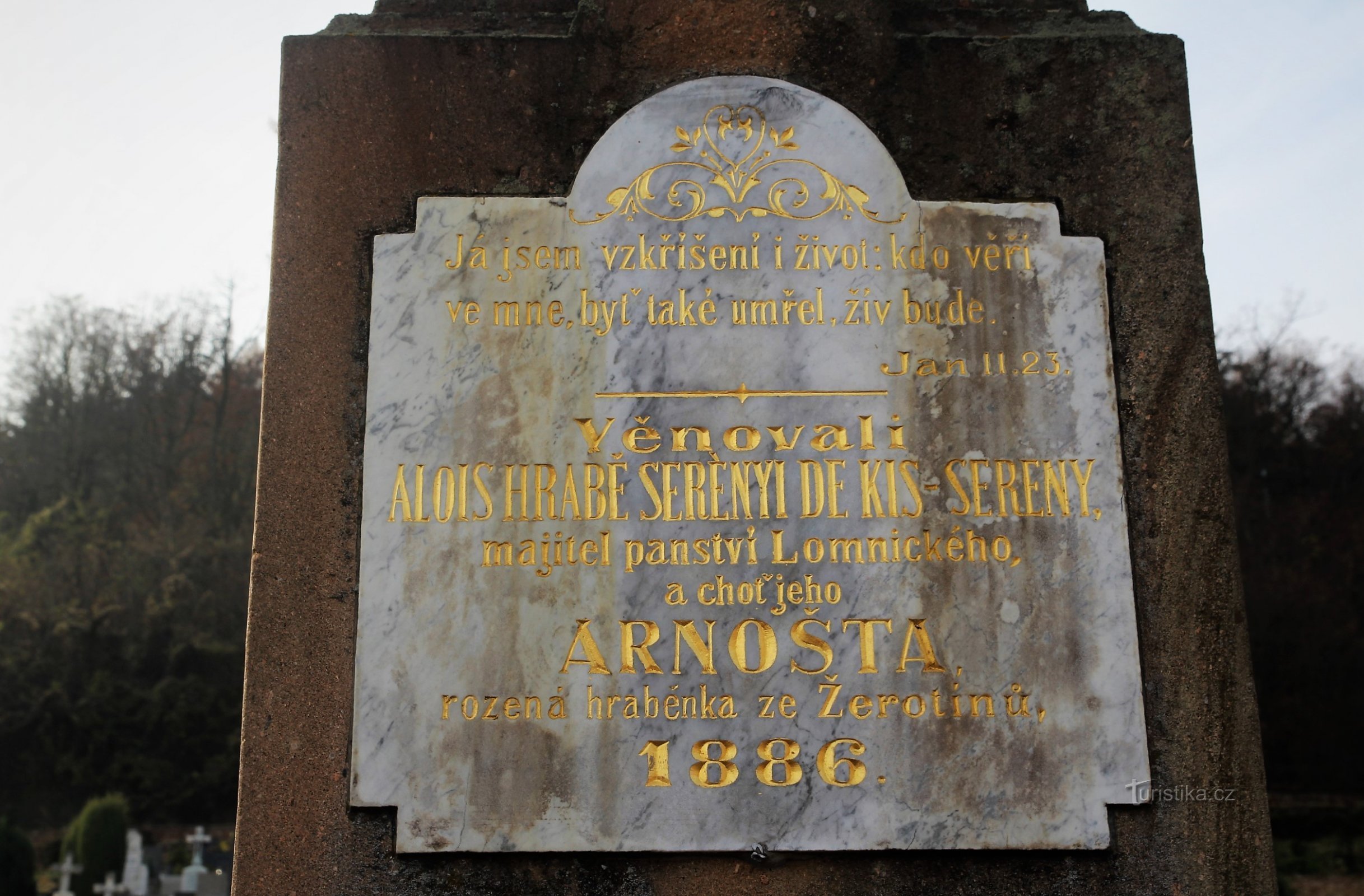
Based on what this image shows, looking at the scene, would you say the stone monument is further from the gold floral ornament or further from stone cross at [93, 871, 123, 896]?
stone cross at [93, 871, 123, 896]

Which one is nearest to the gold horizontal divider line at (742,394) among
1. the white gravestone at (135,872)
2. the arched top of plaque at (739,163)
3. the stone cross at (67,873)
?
the arched top of plaque at (739,163)

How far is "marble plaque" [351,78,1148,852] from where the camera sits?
304cm

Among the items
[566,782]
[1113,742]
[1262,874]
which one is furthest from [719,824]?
[1262,874]

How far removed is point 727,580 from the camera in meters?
3.16

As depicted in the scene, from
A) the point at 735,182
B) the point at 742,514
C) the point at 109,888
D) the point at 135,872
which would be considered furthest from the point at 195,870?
the point at 735,182

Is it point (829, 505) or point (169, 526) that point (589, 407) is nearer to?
point (829, 505)

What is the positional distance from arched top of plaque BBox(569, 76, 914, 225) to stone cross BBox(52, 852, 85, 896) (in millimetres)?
12965

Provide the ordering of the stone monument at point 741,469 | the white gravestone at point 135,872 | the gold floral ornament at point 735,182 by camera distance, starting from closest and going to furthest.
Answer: the stone monument at point 741,469 < the gold floral ornament at point 735,182 < the white gravestone at point 135,872

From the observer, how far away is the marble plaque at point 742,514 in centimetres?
304

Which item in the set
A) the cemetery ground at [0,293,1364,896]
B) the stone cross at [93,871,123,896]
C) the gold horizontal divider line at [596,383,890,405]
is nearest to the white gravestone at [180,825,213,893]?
the stone cross at [93,871,123,896]

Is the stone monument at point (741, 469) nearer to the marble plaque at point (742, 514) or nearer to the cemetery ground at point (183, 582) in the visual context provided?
the marble plaque at point (742, 514)

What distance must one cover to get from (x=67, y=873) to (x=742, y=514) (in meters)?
13.5

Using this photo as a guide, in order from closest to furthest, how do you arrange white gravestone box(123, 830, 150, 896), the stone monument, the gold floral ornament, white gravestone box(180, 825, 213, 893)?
the stone monument
the gold floral ornament
white gravestone box(180, 825, 213, 893)
white gravestone box(123, 830, 150, 896)

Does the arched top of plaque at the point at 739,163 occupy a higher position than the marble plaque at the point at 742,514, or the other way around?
the arched top of plaque at the point at 739,163
